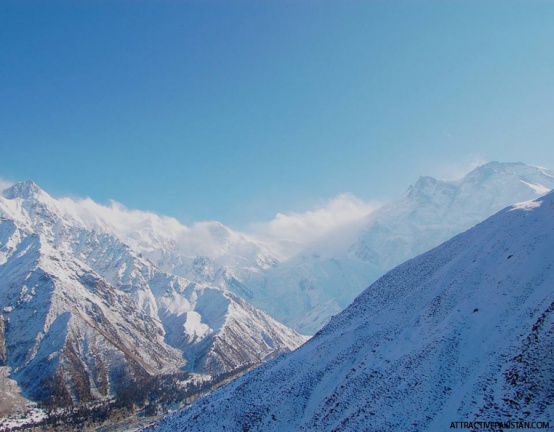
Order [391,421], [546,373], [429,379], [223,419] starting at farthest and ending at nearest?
[223,419] → [429,379] → [391,421] → [546,373]

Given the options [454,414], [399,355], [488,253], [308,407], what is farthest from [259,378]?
[488,253]

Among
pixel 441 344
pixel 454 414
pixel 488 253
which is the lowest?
pixel 454 414

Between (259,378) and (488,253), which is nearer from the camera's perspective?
(488,253)

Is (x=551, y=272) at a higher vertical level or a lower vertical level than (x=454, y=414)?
higher

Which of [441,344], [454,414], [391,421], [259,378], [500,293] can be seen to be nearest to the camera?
[454,414]

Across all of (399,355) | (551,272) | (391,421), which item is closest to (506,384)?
(391,421)

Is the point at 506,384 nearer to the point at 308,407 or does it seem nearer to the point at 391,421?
the point at 391,421
